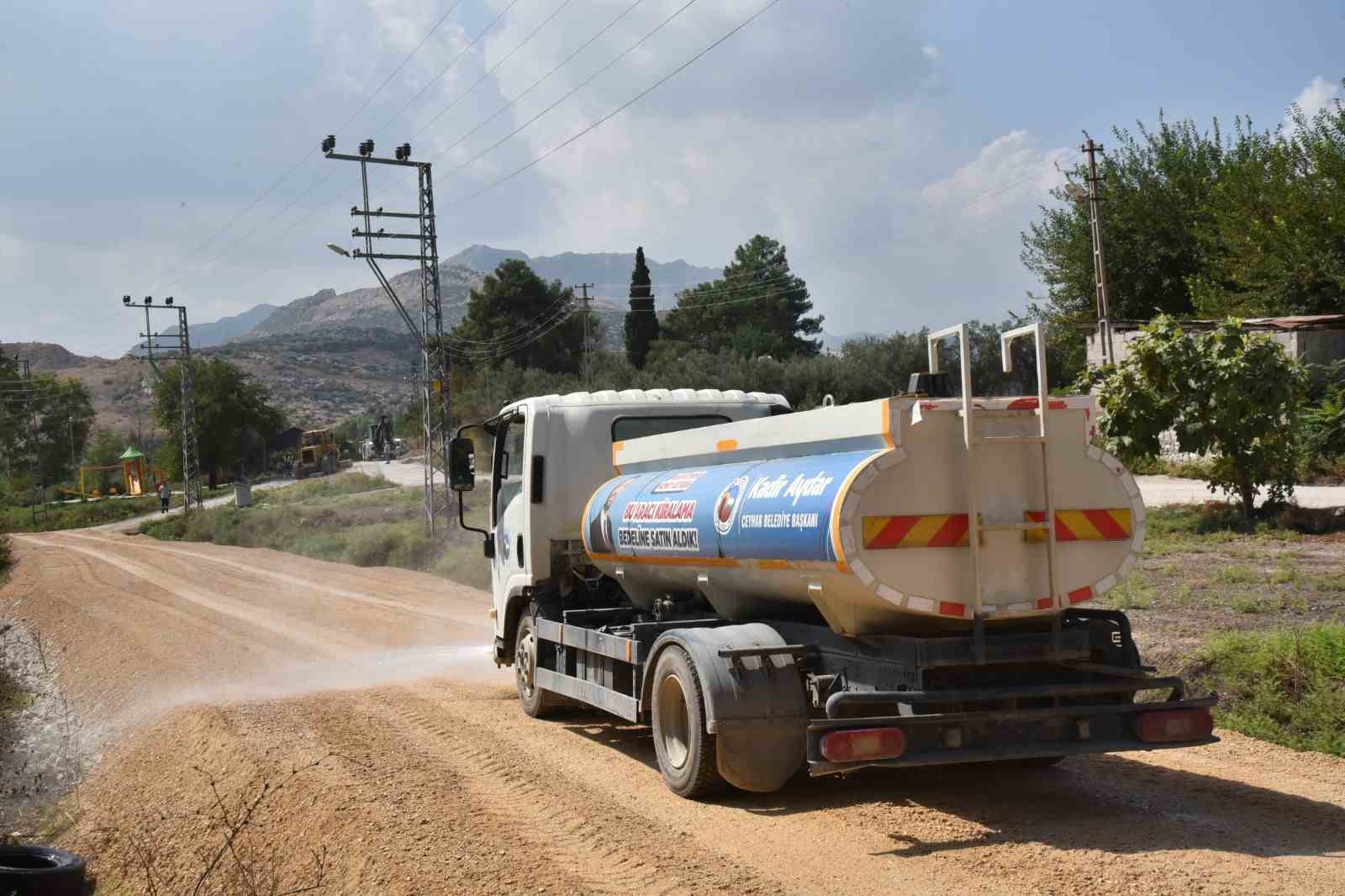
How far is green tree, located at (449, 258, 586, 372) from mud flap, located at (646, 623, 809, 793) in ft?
264

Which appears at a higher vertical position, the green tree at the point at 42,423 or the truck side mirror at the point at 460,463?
the green tree at the point at 42,423

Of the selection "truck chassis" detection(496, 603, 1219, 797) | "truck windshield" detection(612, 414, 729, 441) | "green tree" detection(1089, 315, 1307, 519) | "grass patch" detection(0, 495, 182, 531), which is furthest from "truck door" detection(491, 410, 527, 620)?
"grass patch" detection(0, 495, 182, 531)

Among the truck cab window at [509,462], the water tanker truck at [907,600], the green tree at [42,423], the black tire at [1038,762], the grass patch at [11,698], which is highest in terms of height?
the green tree at [42,423]

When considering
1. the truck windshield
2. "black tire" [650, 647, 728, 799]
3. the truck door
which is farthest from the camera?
the truck door

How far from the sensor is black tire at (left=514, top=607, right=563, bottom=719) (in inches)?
398

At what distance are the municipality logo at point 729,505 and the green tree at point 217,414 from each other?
90.6 m

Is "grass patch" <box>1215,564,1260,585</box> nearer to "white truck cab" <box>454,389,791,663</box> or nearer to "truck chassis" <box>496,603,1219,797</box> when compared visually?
"white truck cab" <box>454,389,791,663</box>

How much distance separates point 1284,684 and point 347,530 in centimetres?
3334

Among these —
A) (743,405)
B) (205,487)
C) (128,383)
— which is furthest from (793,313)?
(128,383)

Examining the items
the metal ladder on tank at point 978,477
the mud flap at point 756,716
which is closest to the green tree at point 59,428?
the mud flap at point 756,716

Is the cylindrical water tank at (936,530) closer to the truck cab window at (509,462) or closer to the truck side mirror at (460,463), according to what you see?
the truck cab window at (509,462)

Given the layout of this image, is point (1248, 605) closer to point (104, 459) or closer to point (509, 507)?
point (509, 507)

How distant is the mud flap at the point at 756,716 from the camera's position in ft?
22.3

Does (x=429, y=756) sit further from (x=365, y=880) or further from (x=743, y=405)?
(x=743, y=405)
